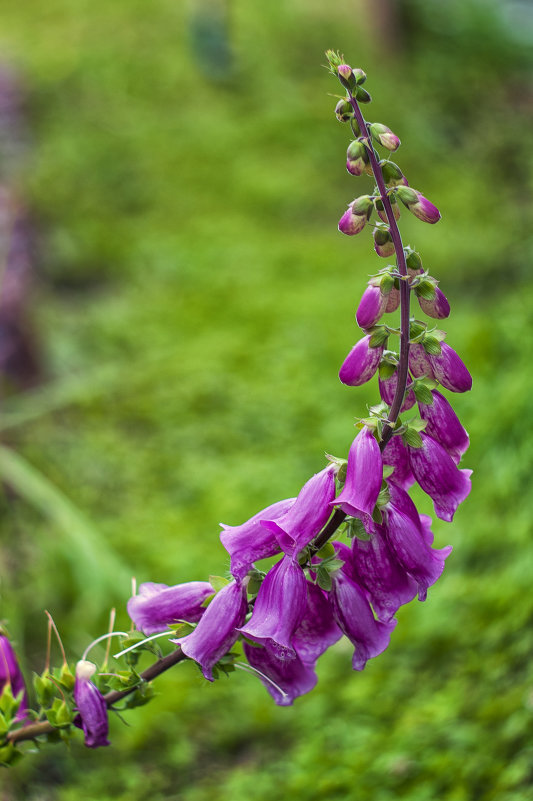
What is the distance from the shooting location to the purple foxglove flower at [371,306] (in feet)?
3.16

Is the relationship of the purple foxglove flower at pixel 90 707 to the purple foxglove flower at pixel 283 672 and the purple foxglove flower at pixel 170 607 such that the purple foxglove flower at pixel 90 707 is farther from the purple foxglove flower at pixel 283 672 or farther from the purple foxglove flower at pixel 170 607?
the purple foxglove flower at pixel 283 672

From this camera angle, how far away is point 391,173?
3.15 feet

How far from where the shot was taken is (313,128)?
736 centimetres

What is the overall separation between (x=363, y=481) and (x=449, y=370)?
17cm

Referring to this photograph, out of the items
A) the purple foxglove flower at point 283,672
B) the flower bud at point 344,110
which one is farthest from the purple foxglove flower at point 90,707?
the flower bud at point 344,110

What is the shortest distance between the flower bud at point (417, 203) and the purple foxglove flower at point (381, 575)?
1.19 feet

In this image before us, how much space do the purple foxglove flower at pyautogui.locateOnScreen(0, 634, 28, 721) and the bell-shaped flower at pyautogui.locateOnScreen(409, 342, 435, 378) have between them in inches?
25.8

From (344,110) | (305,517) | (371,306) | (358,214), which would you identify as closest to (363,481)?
(305,517)

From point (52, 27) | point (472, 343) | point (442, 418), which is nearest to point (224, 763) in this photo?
point (442, 418)

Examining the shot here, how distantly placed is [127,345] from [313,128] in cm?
358

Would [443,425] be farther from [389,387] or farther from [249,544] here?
[249,544]

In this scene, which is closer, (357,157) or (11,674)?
(357,157)

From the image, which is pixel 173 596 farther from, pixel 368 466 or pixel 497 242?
pixel 497 242

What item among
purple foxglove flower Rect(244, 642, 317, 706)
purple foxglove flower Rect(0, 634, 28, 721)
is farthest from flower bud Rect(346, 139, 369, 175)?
purple foxglove flower Rect(0, 634, 28, 721)
